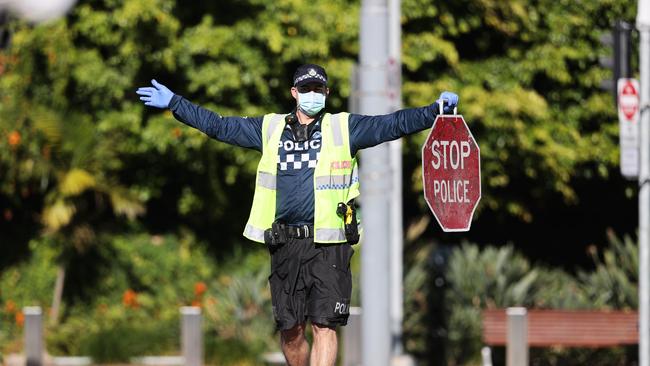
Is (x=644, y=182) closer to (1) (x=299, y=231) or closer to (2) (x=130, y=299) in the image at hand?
(1) (x=299, y=231)

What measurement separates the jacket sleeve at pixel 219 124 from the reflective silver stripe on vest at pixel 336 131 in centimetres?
35

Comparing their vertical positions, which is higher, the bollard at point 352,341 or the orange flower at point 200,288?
the orange flower at point 200,288

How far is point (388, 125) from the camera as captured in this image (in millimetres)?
6863

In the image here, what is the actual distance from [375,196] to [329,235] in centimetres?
525

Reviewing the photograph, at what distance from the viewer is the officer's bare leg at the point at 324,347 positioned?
281 inches

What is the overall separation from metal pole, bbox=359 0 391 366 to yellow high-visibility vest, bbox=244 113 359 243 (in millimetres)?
4889

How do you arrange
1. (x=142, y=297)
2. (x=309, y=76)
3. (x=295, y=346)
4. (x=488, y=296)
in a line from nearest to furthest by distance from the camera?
(x=309, y=76) < (x=295, y=346) < (x=488, y=296) < (x=142, y=297)

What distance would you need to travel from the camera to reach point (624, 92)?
1325cm

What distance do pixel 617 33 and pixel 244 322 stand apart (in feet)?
23.4

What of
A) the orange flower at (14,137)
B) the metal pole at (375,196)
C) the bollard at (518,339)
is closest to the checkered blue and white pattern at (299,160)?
the metal pole at (375,196)

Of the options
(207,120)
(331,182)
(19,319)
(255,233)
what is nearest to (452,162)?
(331,182)

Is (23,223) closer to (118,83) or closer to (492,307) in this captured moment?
(118,83)

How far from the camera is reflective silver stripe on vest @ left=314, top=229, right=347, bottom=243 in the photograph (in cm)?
705

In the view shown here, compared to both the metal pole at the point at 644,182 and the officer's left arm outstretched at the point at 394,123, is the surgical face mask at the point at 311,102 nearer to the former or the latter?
the officer's left arm outstretched at the point at 394,123
